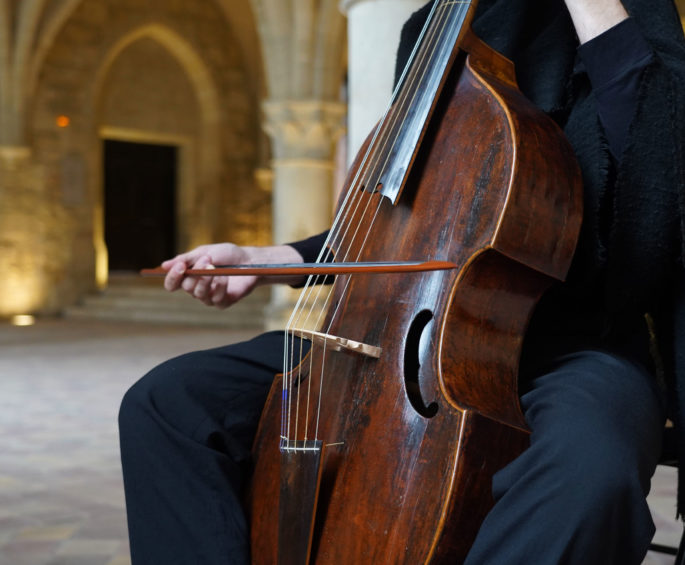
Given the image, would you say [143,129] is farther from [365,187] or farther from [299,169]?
[365,187]

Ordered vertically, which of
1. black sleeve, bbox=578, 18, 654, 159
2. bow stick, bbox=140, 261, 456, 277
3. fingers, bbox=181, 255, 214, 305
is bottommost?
fingers, bbox=181, 255, 214, 305

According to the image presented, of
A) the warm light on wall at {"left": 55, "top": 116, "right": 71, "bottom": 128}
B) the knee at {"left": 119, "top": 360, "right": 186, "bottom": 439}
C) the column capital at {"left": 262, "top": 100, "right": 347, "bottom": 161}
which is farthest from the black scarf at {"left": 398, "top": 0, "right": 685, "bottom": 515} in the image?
the warm light on wall at {"left": 55, "top": 116, "right": 71, "bottom": 128}

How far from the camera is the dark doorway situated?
13727 millimetres

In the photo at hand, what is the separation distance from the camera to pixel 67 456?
362 cm

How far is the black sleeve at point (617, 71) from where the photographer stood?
116 centimetres

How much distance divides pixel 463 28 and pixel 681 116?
0.32 meters

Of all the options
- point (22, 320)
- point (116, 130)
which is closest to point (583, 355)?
point (22, 320)

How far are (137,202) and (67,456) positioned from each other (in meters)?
10.7

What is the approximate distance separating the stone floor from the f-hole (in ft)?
4.82

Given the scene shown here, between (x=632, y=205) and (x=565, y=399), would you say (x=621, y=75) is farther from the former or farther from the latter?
(x=565, y=399)

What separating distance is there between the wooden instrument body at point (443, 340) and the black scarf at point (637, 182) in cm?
12

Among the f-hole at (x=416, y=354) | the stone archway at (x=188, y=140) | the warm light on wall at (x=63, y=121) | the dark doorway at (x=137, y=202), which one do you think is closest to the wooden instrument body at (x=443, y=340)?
the f-hole at (x=416, y=354)

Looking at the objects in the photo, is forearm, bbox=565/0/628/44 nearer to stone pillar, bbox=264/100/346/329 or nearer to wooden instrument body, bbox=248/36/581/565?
wooden instrument body, bbox=248/36/581/565

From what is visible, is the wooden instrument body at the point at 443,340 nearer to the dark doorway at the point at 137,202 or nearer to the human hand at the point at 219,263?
the human hand at the point at 219,263
